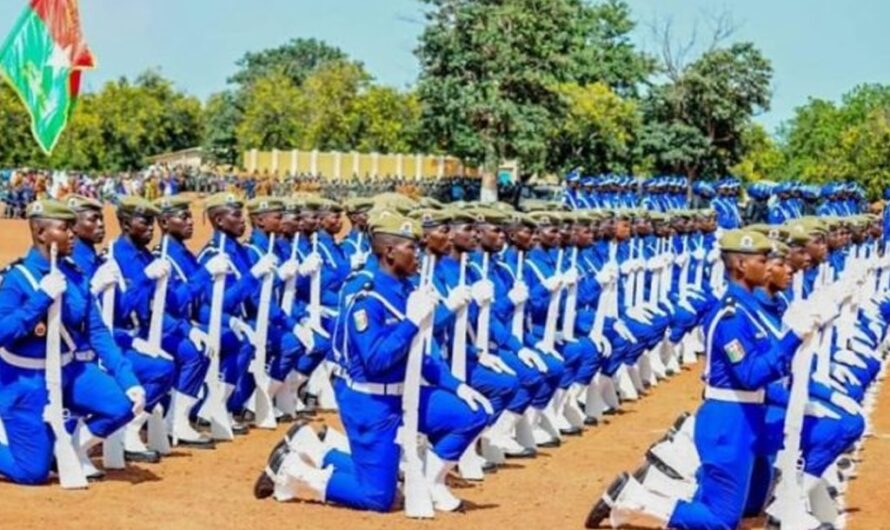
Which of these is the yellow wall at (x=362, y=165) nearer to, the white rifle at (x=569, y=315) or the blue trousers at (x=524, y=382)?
the white rifle at (x=569, y=315)

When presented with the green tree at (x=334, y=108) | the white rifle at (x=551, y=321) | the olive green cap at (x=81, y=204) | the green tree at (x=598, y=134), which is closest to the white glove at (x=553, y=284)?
the white rifle at (x=551, y=321)

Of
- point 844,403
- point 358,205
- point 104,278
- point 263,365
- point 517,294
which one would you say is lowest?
point 263,365

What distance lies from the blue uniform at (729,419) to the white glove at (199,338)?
16.3ft

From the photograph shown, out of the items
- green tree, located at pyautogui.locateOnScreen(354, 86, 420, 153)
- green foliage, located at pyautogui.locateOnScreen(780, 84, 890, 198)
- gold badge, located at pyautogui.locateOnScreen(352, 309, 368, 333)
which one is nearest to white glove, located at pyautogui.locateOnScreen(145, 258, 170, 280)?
gold badge, located at pyautogui.locateOnScreen(352, 309, 368, 333)

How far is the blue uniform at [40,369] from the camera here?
38.0 ft

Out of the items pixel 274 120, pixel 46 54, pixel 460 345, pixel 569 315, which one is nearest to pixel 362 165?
pixel 274 120

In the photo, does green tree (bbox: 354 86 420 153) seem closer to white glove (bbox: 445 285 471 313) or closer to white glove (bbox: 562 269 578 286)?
white glove (bbox: 562 269 578 286)

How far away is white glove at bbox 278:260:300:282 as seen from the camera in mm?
15656

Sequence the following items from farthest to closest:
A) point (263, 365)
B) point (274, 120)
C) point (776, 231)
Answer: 1. point (274, 120)
2. point (263, 365)
3. point (776, 231)

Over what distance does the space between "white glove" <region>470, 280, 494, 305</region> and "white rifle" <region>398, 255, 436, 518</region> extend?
5.93 ft

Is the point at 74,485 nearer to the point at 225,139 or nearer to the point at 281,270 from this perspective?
the point at 281,270

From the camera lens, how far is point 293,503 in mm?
11312

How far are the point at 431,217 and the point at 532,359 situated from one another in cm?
172

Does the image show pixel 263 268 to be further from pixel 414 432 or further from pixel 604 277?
pixel 414 432
